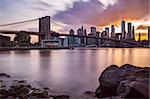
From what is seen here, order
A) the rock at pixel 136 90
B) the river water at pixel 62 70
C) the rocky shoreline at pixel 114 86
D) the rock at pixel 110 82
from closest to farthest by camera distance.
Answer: the rock at pixel 136 90, the rocky shoreline at pixel 114 86, the rock at pixel 110 82, the river water at pixel 62 70

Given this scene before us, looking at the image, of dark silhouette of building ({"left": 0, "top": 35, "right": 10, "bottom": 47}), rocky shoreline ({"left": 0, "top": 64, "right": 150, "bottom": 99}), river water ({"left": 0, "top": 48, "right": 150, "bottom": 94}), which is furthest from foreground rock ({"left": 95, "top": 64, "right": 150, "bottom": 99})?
dark silhouette of building ({"left": 0, "top": 35, "right": 10, "bottom": 47})

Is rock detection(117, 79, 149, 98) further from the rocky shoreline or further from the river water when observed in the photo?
the river water

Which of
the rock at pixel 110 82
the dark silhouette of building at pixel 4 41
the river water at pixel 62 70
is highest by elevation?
the dark silhouette of building at pixel 4 41

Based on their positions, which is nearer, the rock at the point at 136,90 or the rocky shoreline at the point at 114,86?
the rock at the point at 136,90

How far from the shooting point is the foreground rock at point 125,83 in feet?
20.3

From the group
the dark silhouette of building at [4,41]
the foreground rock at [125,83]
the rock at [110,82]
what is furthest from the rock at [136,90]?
the dark silhouette of building at [4,41]

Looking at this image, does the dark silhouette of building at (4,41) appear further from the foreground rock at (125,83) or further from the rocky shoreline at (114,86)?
the foreground rock at (125,83)

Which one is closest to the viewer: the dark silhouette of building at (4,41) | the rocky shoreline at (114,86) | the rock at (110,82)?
the rocky shoreline at (114,86)

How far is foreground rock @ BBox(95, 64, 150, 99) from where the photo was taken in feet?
20.3

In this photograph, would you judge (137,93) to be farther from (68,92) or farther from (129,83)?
(68,92)

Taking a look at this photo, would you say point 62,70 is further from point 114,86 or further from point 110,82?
point 114,86

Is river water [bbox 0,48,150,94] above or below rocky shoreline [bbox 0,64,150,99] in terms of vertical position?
below

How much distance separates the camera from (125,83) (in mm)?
7027

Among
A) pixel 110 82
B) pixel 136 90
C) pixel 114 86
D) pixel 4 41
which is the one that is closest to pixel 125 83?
pixel 136 90
